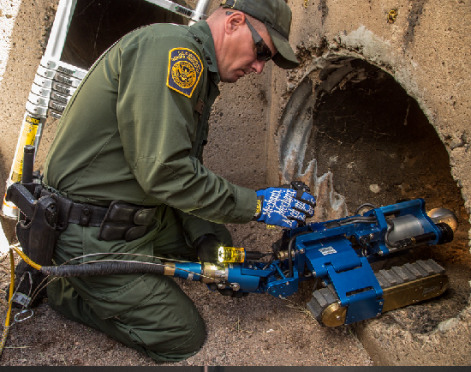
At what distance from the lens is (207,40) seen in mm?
1993

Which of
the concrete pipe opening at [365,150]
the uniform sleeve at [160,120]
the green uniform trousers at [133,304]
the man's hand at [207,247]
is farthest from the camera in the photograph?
the concrete pipe opening at [365,150]

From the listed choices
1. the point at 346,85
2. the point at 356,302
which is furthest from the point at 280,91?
the point at 356,302

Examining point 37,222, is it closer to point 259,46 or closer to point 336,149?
point 259,46

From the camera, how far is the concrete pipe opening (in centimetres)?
288

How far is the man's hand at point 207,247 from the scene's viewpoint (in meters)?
2.53

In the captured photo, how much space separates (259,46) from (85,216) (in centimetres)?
111

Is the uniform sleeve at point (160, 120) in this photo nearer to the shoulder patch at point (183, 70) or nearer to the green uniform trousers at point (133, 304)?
the shoulder patch at point (183, 70)

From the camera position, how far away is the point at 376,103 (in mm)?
3066

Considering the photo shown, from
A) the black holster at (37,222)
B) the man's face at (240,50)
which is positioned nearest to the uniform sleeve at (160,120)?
the man's face at (240,50)

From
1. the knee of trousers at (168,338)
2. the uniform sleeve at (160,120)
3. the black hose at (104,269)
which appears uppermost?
the uniform sleeve at (160,120)

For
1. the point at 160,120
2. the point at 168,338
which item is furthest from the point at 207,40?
the point at 168,338

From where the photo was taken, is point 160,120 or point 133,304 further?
point 133,304

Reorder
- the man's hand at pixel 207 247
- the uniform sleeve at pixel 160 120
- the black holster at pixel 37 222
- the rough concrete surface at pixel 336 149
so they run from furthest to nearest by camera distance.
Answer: the man's hand at pixel 207 247 < the black holster at pixel 37 222 < the rough concrete surface at pixel 336 149 < the uniform sleeve at pixel 160 120

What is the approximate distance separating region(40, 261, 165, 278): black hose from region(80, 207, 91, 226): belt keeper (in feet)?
0.66
